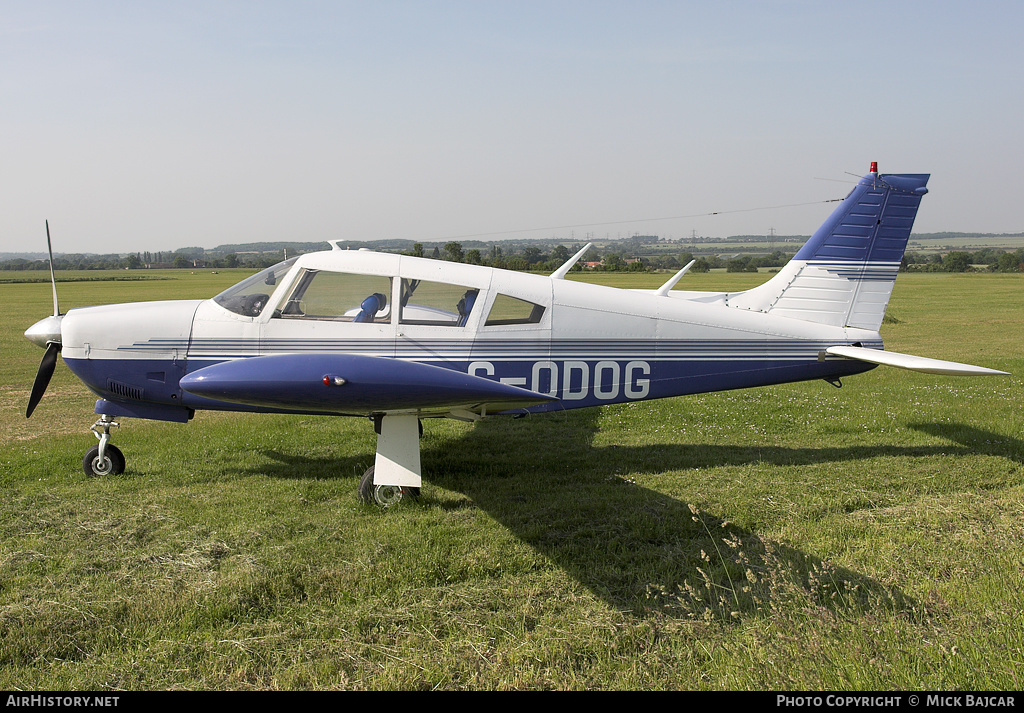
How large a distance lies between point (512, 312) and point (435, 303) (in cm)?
72

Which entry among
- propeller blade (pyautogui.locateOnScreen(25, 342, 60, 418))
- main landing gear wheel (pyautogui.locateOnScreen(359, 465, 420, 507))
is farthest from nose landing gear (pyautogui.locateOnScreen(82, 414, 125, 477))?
main landing gear wheel (pyautogui.locateOnScreen(359, 465, 420, 507))

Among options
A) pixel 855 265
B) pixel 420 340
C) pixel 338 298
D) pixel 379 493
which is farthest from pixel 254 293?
pixel 855 265

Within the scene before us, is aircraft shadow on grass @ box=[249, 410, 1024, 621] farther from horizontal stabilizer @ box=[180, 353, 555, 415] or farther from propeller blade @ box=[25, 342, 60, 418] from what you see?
propeller blade @ box=[25, 342, 60, 418]

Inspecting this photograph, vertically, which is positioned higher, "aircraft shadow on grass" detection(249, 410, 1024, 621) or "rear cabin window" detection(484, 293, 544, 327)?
"rear cabin window" detection(484, 293, 544, 327)

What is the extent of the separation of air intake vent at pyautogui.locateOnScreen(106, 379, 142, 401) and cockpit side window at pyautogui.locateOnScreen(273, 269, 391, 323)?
157 centimetres

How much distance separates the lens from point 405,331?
20.3ft

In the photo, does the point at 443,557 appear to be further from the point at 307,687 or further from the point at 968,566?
the point at 968,566

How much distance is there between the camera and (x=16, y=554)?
480 cm

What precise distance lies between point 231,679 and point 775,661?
2.66 m

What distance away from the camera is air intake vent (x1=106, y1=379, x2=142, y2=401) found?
6453mm

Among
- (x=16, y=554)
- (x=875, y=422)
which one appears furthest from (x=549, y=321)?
(x=875, y=422)

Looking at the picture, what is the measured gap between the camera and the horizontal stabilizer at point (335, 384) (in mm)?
4848

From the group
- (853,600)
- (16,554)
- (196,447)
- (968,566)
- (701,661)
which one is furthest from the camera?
(196,447)

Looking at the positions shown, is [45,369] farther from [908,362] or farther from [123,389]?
[908,362]
